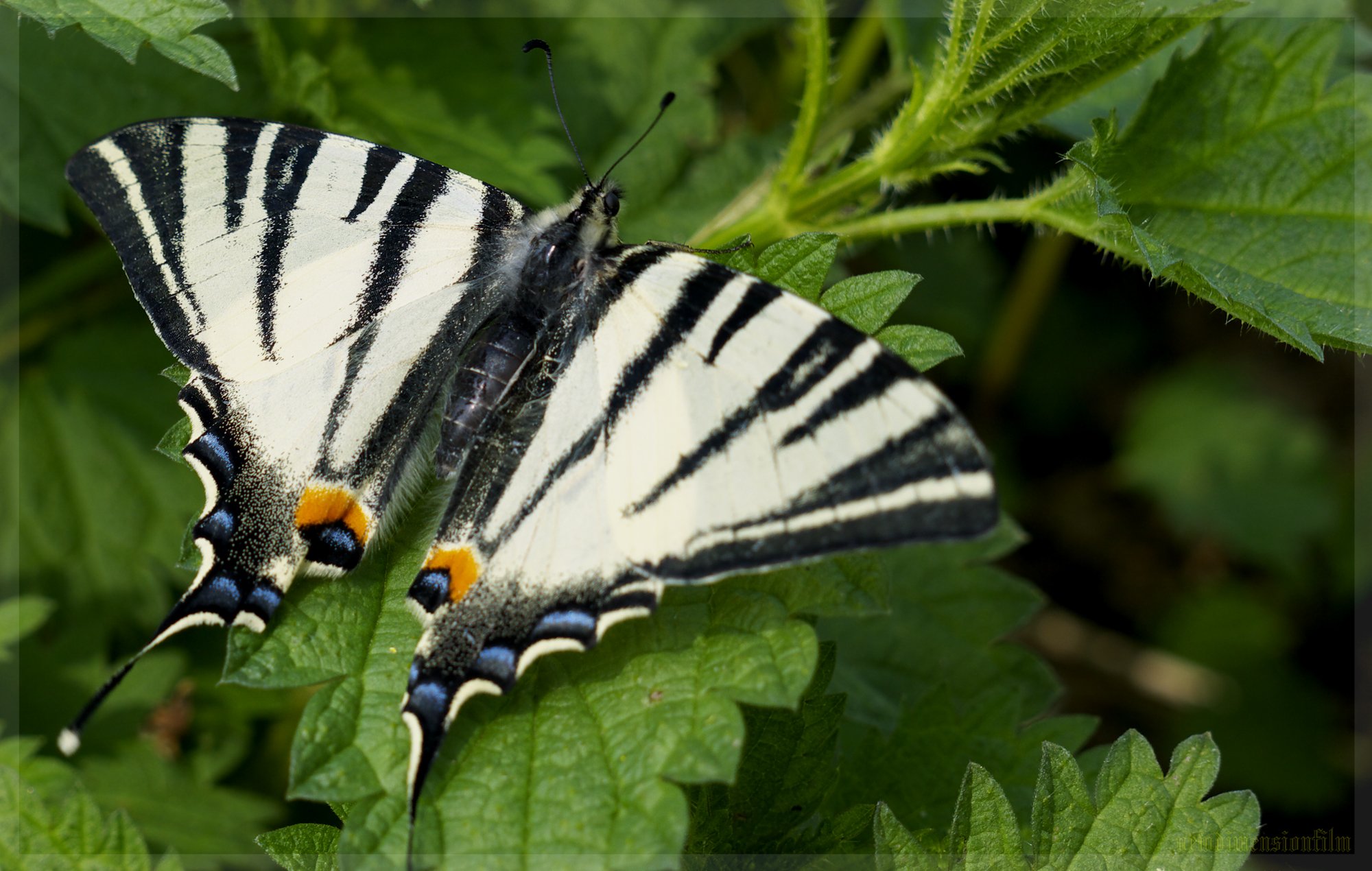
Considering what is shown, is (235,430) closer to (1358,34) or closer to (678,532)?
(678,532)

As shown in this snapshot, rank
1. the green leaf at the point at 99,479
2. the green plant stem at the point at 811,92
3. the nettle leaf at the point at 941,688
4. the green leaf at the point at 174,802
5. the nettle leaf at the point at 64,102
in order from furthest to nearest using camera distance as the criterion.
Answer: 1. the green leaf at the point at 99,479
2. the green leaf at the point at 174,802
3. the nettle leaf at the point at 64,102
4. the nettle leaf at the point at 941,688
5. the green plant stem at the point at 811,92

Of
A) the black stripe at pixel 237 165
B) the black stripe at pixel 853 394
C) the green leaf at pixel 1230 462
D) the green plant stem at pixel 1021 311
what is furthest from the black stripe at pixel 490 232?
the green leaf at pixel 1230 462

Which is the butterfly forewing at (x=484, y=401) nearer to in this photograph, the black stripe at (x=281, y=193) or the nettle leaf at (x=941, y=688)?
the black stripe at (x=281, y=193)

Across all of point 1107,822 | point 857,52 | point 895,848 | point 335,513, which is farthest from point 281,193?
point 857,52

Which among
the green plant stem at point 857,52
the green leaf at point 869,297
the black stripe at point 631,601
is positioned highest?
the green plant stem at point 857,52

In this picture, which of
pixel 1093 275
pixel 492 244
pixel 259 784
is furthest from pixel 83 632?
pixel 1093 275

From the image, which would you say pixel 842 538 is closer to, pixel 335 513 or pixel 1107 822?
pixel 1107 822
